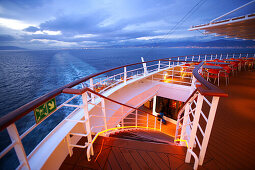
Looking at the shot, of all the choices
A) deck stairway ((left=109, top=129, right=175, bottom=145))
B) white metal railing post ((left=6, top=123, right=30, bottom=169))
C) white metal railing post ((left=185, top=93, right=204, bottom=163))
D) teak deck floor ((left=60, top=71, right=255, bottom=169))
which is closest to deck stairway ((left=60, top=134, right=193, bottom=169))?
teak deck floor ((left=60, top=71, right=255, bottom=169))

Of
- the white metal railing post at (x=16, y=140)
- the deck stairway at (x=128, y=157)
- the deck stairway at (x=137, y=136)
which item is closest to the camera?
the white metal railing post at (x=16, y=140)

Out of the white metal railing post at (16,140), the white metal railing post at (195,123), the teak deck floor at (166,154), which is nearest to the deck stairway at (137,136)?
the teak deck floor at (166,154)

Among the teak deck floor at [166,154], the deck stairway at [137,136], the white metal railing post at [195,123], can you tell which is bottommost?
the deck stairway at [137,136]

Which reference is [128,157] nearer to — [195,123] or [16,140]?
[195,123]

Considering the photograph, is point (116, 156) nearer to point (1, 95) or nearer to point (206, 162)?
point (206, 162)

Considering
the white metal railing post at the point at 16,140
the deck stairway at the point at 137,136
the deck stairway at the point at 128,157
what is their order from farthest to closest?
the deck stairway at the point at 137,136, the deck stairway at the point at 128,157, the white metal railing post at the point at 16,140

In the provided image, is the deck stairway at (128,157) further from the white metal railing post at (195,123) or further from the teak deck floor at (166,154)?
the white metal railing post at (195,123)

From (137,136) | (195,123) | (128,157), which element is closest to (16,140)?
(128,157)

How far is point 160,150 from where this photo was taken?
1463 millimetres

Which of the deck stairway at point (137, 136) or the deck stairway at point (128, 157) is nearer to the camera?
the deck stairway at point (128, 157)

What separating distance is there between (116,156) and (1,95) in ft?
69.1

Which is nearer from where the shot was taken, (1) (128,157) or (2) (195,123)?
(2) (195,123)

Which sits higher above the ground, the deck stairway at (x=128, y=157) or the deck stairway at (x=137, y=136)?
the deck stairway at (x=128, y=157)

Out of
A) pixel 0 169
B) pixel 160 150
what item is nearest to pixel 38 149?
pixel 160 150
